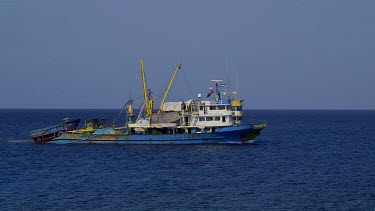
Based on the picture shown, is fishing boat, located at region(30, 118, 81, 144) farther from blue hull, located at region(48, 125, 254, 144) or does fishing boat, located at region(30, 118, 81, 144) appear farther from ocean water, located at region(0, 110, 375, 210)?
blue hull, located at region(48, 125, 254, 144)

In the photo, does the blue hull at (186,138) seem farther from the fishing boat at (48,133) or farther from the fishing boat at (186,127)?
the fishing boat at (48,133)

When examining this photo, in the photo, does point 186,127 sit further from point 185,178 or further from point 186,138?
point 185,178

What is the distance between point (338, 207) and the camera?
45.9 metres

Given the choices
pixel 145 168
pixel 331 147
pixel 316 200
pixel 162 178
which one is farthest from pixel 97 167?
pixel 331 147

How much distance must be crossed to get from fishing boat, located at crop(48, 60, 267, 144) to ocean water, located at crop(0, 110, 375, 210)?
1.43 meters

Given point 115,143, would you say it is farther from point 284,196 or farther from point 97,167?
point 284,196

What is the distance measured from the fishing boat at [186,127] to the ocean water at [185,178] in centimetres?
143

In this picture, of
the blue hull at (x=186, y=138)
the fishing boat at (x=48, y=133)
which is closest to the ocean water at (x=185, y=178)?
the blue hull at (x=186, y=138)

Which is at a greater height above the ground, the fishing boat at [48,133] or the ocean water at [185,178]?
the fishing boat at [48,133]

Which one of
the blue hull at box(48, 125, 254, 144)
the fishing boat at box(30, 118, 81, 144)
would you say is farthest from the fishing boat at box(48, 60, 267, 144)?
the fishing boat at box(30, 118, 81, 144)

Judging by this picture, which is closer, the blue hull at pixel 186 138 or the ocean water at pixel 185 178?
the ocean water at pixel 185 178

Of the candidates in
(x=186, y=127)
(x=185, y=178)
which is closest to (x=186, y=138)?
(x=186, y=127)

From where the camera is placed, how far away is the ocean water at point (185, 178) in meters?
47.2

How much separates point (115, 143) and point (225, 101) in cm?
1939
